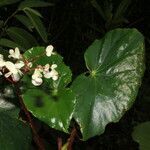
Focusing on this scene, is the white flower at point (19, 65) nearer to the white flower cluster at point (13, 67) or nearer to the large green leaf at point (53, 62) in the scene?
the white flower cluster at point (13, 67)

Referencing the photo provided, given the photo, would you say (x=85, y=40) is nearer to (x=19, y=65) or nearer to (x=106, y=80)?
(x=106, y=80)

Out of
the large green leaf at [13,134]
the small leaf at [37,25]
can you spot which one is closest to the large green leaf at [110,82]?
the large green leaf at [13,134]

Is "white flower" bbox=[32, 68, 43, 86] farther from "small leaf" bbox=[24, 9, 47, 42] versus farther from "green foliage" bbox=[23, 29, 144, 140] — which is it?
"small leaf" bbox=[24, 9, 47, 42]

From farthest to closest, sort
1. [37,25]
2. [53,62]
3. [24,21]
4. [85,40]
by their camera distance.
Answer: [85,40] < [24,21] < [37,25] < [53,62]

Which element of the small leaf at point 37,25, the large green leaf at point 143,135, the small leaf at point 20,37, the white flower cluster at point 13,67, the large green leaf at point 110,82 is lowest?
the large green leaf at point 143,135

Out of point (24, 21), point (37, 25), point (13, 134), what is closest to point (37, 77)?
point (13, 134)

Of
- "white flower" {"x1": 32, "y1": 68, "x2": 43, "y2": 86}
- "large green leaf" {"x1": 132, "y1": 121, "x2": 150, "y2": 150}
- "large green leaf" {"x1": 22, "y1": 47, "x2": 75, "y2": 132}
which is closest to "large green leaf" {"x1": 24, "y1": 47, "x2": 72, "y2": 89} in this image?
"large green leaf" {"x1": 22, "y1": 47, "x2": 75, "y2": 132}
